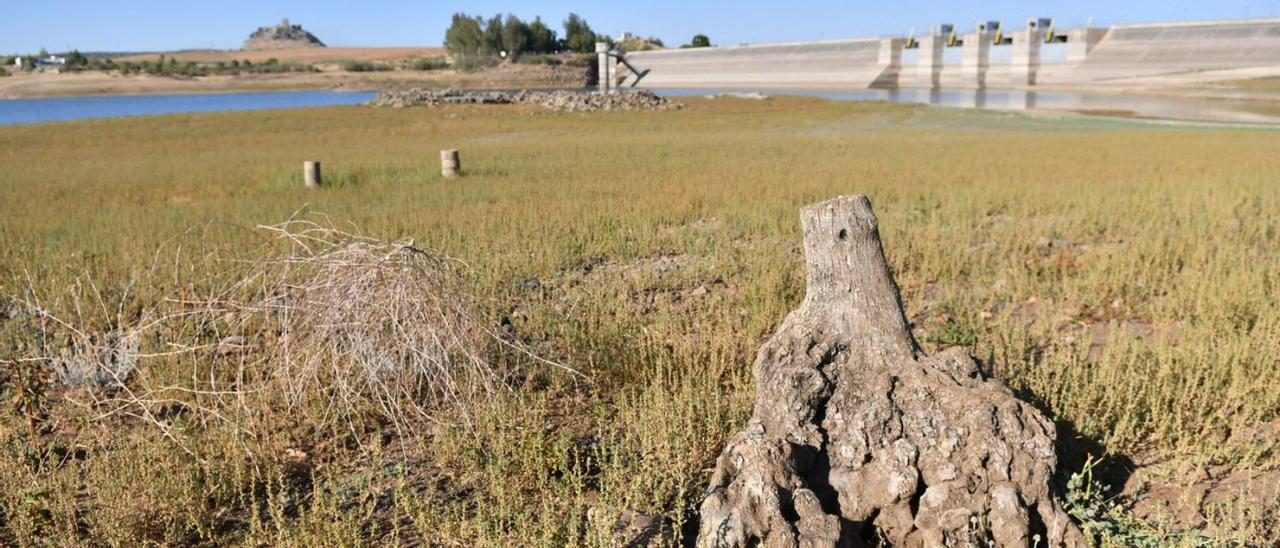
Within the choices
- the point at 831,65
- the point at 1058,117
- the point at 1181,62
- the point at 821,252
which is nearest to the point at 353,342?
the point at 821,252

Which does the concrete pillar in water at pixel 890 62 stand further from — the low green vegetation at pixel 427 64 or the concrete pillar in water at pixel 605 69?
the low green vegetation at pixel 427 64

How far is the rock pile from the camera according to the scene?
4888 cm

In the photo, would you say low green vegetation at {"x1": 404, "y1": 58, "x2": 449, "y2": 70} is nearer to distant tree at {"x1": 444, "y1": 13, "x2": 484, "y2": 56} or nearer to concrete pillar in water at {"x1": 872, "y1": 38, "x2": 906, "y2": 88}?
distant tree at {"x1": 444, "y1": 13, "x2": 484, "y2": 56}

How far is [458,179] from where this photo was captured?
55.8ft

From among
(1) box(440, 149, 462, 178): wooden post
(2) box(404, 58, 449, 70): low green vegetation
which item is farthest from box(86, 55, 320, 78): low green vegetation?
(1) box(440, 149, 462, 178): wooden post

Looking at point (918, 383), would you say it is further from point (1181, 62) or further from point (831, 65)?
point (831, 65)

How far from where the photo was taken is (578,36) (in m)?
150

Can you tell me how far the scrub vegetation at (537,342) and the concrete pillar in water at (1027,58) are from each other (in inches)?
2717

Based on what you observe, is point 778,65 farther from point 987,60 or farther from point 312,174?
point 312,174

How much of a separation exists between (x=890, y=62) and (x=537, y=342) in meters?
93.0

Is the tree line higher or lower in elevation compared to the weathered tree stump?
higher

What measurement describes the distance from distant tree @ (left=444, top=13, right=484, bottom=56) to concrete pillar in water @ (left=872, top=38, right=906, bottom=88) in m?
64.9

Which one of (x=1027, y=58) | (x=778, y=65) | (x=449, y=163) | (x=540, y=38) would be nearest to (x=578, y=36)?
(x=540, y=38)

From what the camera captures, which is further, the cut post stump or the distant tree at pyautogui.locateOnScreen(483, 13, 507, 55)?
the distant tree at pyautogui.locateOnScreen(483, 13, 507, 55)
